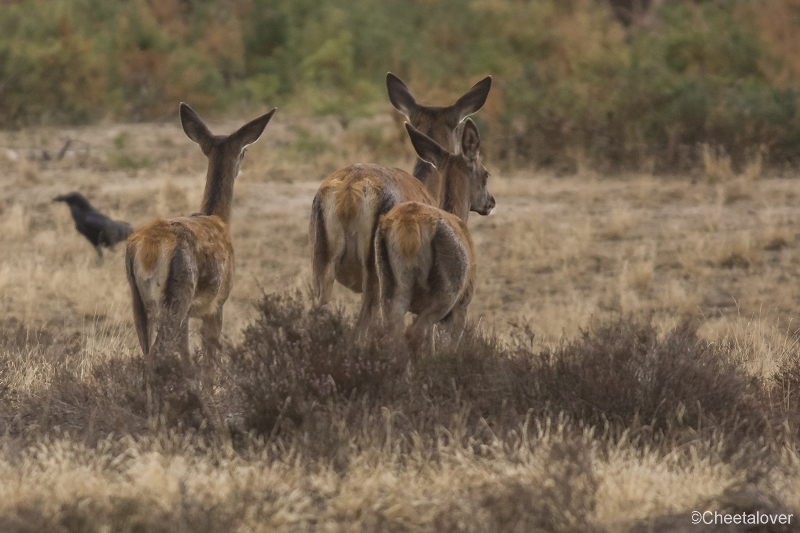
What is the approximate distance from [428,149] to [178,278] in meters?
2.54

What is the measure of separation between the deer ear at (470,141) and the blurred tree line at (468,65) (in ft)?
30.5

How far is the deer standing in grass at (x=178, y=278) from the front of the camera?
7.28 metres

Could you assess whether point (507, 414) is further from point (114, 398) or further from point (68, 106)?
point (68, 106)

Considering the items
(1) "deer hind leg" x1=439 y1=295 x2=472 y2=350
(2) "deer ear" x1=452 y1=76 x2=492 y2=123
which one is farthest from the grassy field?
(2) "deer ear" x1=452 y1=76 x2=492 y2=123

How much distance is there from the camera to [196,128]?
29.7 feet

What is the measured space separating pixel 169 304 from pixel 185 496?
1932 millimetres

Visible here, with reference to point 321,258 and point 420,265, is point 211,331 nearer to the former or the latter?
point 321,258

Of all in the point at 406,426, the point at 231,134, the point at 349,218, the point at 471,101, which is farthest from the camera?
the point at 471,101

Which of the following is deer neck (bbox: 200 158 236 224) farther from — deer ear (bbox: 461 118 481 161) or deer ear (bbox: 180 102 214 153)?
deer ear (bbox: 461 118 481 161)

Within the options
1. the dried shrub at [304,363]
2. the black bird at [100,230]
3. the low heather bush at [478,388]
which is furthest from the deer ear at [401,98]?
the black bird at [100,230]

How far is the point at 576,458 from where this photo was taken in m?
5.84

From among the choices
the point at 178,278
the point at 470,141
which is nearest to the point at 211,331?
the point at 178,278

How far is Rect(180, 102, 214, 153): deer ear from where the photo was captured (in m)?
8.93

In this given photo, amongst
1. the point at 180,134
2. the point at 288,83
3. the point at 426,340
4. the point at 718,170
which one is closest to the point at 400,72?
the point at 288,83
